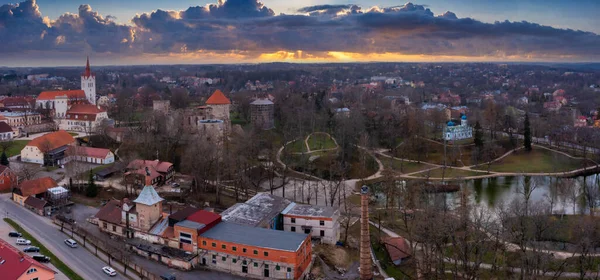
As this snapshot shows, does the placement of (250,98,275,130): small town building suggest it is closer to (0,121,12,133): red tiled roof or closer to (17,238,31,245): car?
(0,121,12,133): red tiled roof

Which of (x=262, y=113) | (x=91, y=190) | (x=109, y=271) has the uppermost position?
(x=262, y=113)

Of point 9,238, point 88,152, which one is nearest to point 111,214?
point 9,238

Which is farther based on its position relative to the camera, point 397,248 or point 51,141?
point 51,141

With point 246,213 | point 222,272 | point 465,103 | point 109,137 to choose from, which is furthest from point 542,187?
point 465,103

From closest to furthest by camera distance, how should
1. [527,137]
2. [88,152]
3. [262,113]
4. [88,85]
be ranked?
[88,152] → [527,137] → [262,113] → [88,85]

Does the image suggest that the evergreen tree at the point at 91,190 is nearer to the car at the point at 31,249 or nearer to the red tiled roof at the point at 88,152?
the red tiled roof at the point at 88,152

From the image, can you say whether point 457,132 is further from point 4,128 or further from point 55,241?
point 4,128

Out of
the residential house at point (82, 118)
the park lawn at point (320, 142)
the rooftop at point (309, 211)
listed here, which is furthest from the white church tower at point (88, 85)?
the rooftop at point (309, 211)
